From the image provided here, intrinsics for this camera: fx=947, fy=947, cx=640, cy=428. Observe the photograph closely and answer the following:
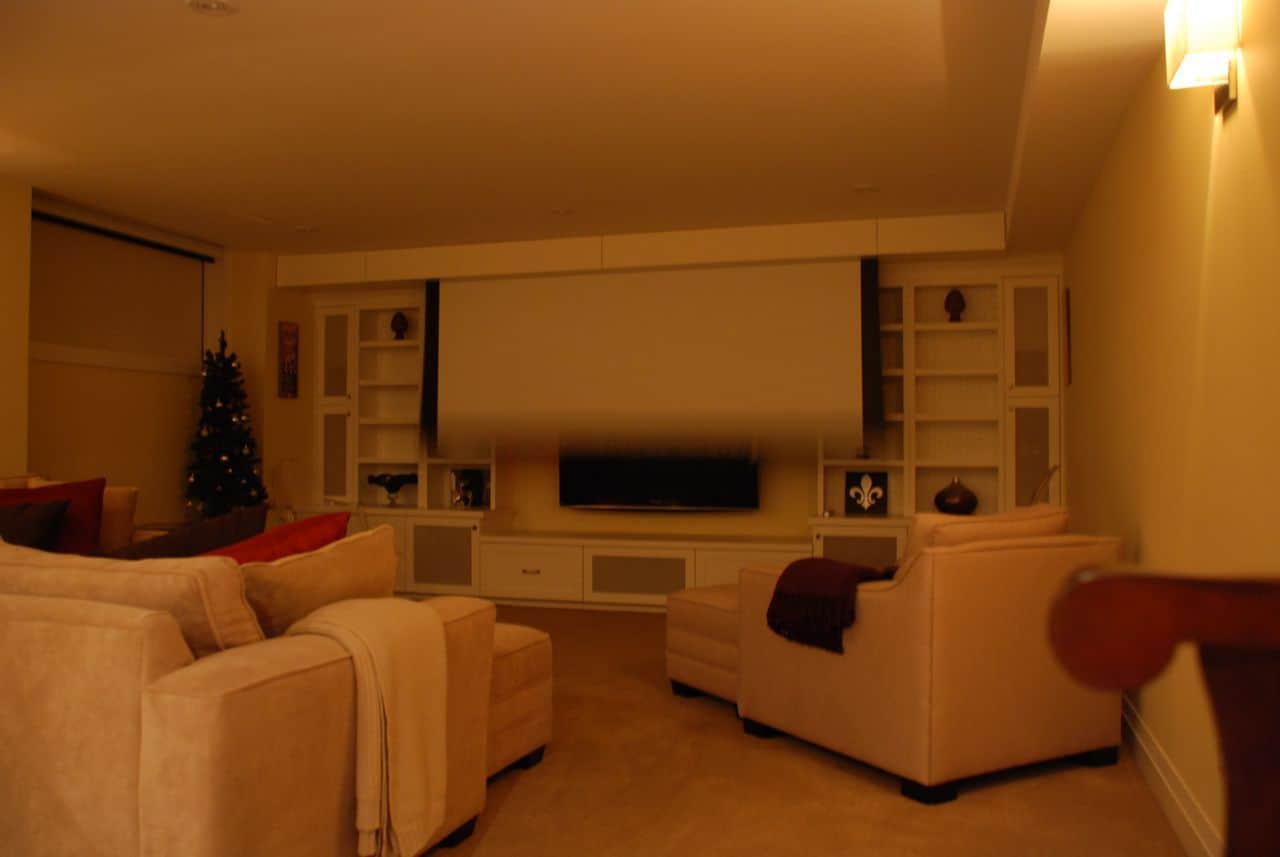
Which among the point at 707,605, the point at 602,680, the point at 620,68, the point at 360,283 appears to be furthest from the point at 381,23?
the point at 360,283

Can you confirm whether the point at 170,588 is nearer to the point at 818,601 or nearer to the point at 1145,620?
the point at 1145,620

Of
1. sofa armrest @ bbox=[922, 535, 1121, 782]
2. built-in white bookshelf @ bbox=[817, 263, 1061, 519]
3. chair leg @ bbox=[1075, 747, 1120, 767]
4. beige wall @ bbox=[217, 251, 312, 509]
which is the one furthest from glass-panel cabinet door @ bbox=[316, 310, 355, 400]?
chair leg @ bbox=[1075, 747, 1120, 767]

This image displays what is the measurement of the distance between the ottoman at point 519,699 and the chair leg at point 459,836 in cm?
31

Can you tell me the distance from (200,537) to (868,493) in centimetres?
477

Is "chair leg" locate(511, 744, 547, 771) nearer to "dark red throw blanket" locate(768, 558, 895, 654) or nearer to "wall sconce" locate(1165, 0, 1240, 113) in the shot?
"dark red throw blanket" locate(768, 558, 895, 654)

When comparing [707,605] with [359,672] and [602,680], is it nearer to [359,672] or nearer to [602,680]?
[602,680]

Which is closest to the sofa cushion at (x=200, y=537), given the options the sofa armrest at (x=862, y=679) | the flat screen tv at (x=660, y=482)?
the sofa armrest at (x=862, y=679)

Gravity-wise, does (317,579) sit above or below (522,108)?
below

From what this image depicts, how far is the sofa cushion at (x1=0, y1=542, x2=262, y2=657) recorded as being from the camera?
1.95m

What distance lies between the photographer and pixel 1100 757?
334 centimetres

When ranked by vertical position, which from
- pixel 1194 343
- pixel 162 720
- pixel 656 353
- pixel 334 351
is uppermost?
pixel 334 351

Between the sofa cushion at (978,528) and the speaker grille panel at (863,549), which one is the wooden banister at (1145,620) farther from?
the speaker grille panel at (863,549)

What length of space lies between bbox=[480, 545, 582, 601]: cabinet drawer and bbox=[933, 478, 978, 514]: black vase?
2435 mm

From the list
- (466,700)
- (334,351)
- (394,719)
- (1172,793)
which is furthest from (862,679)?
(334,351)
